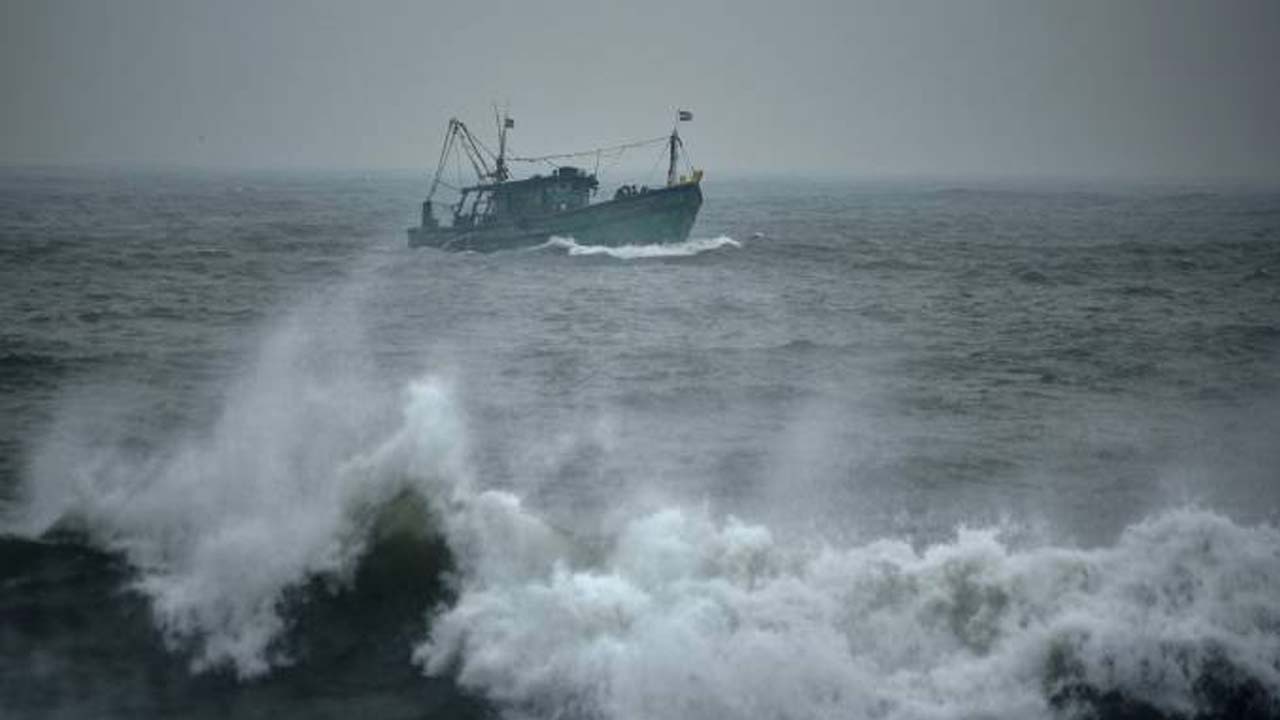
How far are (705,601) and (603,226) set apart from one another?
4402 centimetres

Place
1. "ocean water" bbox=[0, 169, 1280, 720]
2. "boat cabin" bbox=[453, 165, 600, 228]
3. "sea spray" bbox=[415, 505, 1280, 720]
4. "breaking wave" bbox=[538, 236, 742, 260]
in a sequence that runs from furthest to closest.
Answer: "boat cabin" bbox=[453, 165, 600, 228] < "breaking wave" bbox=[538, 236, 742, 260] < "ocean water" bbox=[0, 169, 1280, 720] < "sea spray" bbox=[415, 505, 1280, 720]

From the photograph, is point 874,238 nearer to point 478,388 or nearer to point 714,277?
point 714,277

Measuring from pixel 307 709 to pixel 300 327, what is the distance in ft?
77.8

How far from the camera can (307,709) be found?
34.7ft

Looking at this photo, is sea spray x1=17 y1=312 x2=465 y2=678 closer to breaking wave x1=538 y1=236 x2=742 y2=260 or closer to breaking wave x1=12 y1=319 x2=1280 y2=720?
breaking wave x1=12 y1=319 x2=1280 y2=720

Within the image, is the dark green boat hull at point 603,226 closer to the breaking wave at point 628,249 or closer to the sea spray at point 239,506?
the breaking wave at point 628,249

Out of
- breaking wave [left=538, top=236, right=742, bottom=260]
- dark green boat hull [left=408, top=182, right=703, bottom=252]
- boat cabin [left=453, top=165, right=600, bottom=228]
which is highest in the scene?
boat cabin [left=453, top=165, right=600, bottom=228]

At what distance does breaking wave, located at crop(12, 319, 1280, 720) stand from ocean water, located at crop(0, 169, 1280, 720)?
0.04 m

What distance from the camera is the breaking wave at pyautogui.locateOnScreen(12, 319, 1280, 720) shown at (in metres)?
10.7

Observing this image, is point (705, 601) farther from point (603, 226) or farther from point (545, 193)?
point (545, 193)

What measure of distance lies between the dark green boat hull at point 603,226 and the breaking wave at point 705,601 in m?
39.6

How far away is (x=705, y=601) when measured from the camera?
39.2 ft

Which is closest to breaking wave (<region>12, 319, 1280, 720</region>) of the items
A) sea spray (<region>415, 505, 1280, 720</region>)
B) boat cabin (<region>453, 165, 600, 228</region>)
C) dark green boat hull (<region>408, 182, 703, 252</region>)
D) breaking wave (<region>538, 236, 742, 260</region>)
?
sea spray (<region>415, 505, 1280, 720</region>)

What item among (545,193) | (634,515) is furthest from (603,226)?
(634,515)
